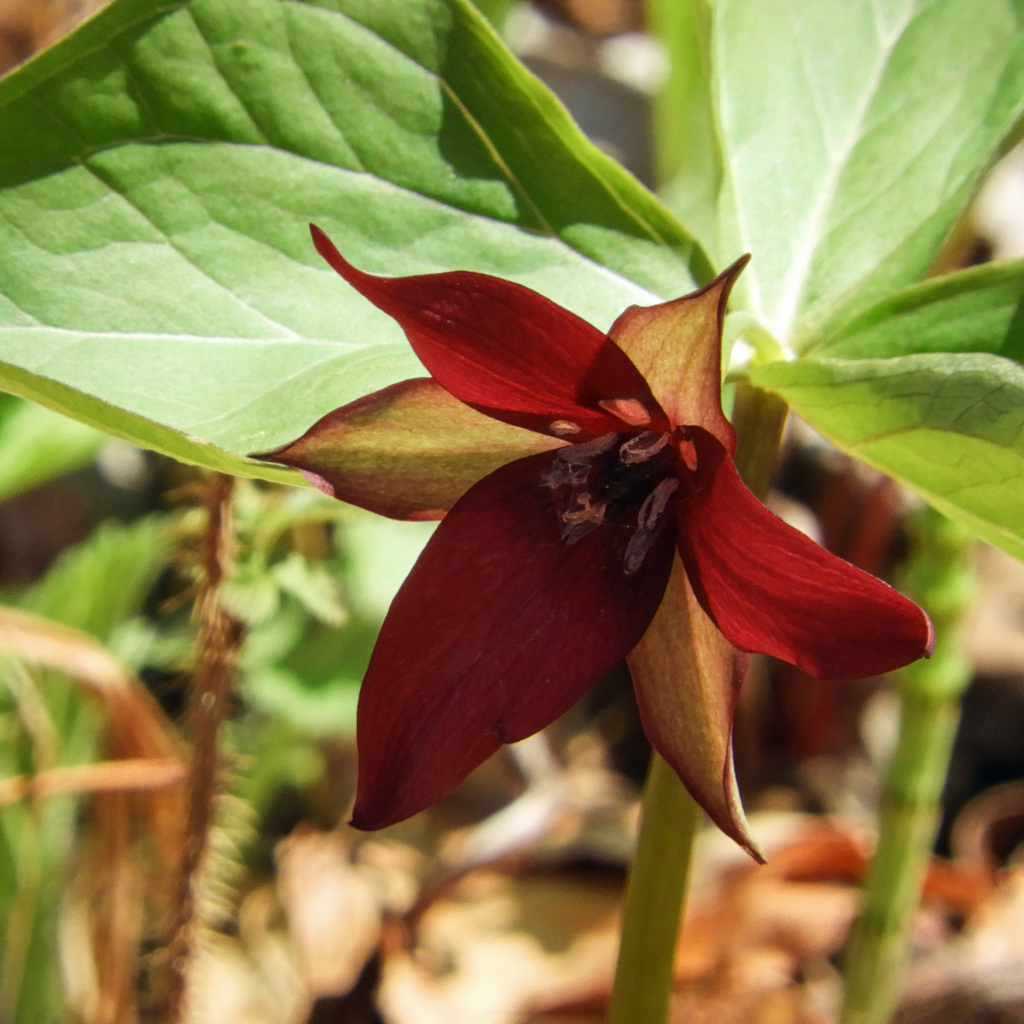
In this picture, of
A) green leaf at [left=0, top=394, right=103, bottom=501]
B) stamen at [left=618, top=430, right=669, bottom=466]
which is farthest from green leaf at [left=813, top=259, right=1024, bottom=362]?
green leaf at [left=0, top=394, right=103, bottom=501]

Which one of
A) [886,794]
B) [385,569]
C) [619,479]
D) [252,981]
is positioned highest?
[619,479]

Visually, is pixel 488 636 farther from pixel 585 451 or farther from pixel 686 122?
pixel 686 122

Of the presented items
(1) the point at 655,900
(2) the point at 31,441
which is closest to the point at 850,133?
(1) the point at 655,900

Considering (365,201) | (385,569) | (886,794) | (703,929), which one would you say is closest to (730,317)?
(365,201)

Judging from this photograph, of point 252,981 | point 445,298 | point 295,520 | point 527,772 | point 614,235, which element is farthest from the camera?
point 527,772

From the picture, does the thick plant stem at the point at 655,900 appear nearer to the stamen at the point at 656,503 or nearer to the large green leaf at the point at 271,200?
the stamen at the point at 656,503

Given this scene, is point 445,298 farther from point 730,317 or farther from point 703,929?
point 703,929

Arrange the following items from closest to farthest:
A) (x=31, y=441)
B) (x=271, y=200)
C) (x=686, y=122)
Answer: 1. (x=271, y=200)
2. (x=31, y=441)
3. (x=686, y=122)
